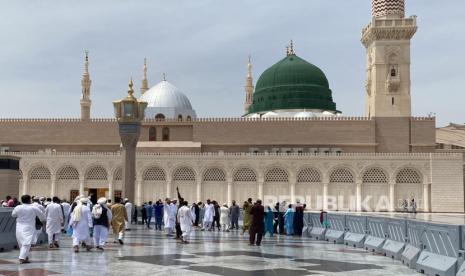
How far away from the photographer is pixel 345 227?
50.6 feet

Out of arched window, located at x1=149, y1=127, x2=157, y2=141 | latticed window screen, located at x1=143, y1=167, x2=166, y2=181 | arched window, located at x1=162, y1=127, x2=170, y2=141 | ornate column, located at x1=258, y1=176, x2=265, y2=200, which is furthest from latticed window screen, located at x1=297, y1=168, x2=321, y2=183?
arched window, located at x1=149, y1=127, x2=157, y2=141

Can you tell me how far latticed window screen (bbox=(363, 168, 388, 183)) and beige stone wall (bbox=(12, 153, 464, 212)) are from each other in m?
0.06

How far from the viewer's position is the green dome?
158 feet

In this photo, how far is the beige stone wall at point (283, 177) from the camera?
115 feet

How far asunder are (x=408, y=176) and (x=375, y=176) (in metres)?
1.87

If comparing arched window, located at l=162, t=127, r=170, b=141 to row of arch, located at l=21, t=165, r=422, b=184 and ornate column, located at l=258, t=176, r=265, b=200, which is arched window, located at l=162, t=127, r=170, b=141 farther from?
ornate column, located at l=258, t=176, r=265, b=200

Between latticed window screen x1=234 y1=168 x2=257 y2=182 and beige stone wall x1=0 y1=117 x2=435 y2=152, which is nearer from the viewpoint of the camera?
latticed window screen x1=234 y1=168 x2=257 y2=182

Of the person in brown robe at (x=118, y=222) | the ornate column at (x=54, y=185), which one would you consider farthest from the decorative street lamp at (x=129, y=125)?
the ornate column at (x=54, y=185)

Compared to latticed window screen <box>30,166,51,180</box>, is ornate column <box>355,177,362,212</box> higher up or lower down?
lower down

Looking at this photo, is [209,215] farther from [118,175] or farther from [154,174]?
[118,175]

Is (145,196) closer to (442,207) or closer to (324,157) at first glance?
(324,157)

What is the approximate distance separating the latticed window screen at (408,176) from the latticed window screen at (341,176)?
2737 mm

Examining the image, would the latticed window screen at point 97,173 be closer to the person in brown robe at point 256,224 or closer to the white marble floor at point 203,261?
the white marble floor at point 203,261

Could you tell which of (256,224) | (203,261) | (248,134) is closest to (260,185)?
(248,134)
